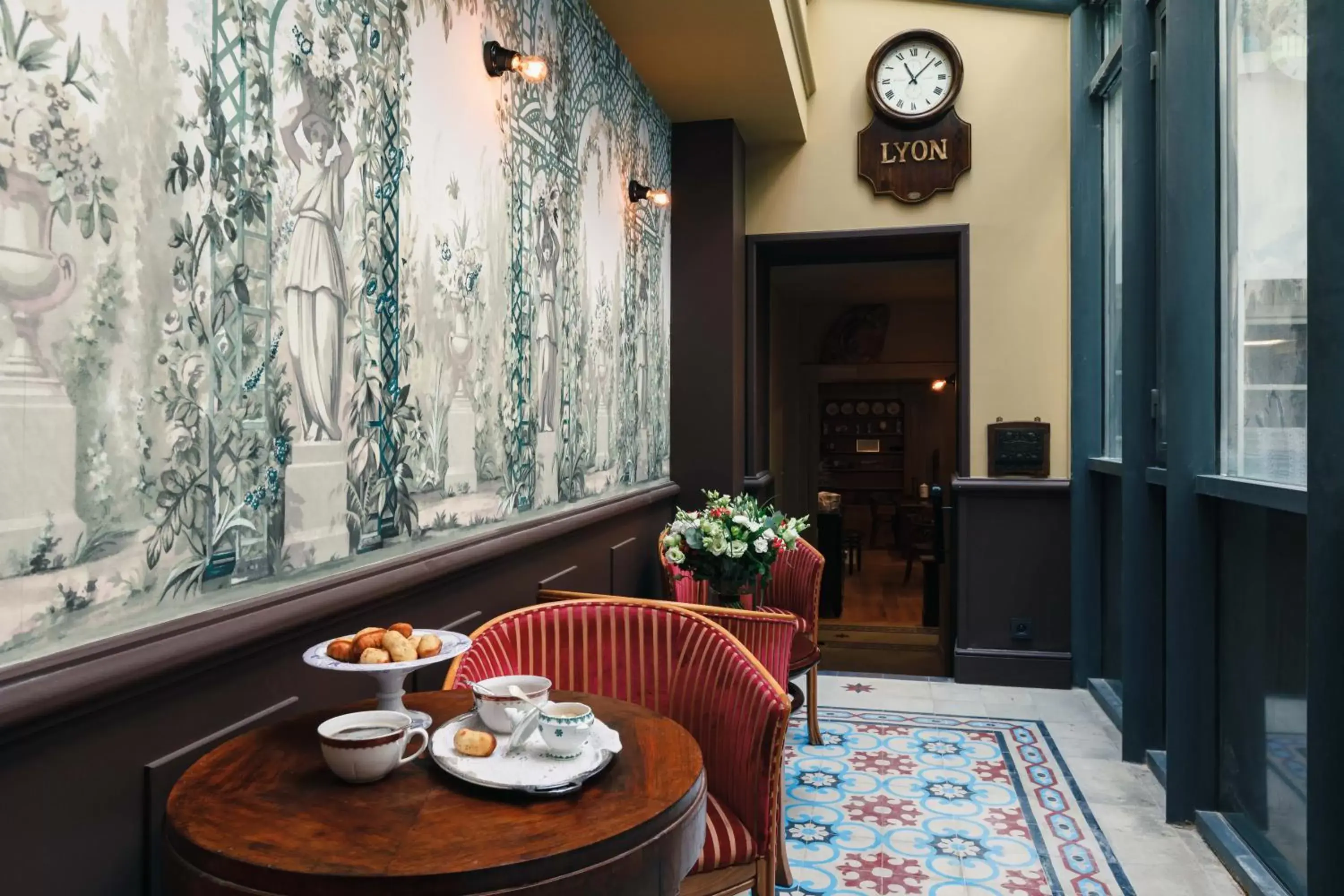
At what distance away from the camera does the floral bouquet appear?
3.12 m

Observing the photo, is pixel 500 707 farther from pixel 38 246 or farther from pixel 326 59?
pixel 326 59

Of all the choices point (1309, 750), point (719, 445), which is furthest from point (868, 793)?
point (719, 445)

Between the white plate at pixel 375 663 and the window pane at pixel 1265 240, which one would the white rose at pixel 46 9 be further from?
the window pane at pixel 1265 240

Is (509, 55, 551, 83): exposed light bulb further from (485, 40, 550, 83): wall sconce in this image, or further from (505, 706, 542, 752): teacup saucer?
(505, 706, 542, 752): teacup saucer

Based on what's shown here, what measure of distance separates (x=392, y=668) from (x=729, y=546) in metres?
1.85

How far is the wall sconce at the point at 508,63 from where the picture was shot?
2.41 metres

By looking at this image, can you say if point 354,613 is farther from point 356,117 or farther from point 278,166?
point 356,117

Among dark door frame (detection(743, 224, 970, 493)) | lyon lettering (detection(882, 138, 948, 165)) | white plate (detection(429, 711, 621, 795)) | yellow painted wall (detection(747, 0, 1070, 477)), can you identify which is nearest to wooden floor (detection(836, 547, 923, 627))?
dark door frame (detection(743, 224, 970, 493))

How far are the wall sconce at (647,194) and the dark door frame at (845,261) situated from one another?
3.25 feet

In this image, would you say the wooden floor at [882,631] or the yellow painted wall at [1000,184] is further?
the wooden floor at [882,631]

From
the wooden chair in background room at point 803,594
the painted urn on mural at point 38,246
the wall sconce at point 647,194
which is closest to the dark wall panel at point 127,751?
the painted urn on mural at point 38,246

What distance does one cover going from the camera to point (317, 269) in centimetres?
171

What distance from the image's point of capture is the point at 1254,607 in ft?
8.60

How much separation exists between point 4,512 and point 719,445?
3702mm
